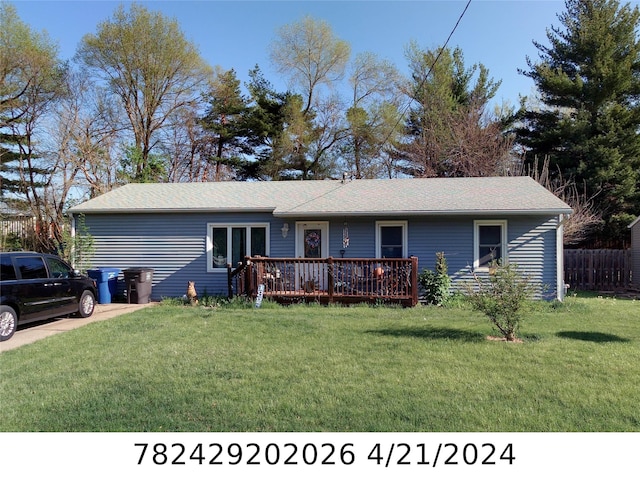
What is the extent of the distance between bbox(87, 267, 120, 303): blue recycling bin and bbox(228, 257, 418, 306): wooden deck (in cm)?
358

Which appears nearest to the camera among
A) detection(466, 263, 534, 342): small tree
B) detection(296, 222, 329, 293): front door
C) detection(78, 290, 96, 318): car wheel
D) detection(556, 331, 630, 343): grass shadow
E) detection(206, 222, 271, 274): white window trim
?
detection(466, 263, 534, 342): small tree

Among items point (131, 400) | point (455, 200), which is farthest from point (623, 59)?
point (131, 400)

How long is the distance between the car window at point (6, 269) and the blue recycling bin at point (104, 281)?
4114mm

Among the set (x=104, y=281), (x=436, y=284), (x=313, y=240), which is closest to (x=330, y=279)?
(x=313, y=240)

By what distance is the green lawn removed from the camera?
3488mm

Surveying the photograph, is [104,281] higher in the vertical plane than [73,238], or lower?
lower

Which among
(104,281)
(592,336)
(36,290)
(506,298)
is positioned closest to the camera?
(506,298)

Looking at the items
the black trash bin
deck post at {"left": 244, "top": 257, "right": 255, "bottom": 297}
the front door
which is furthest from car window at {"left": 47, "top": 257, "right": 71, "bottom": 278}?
the front door

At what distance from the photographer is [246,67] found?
1009 inches

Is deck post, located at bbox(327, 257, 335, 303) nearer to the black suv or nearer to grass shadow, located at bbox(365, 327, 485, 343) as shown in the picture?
grass shadow, located at bbox(365, 327, 485, 343)

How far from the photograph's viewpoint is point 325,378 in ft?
14.8

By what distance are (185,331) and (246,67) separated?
2278 centimetres

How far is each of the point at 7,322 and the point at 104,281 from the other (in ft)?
14.8

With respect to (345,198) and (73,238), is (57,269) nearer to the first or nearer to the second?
(73,238)
